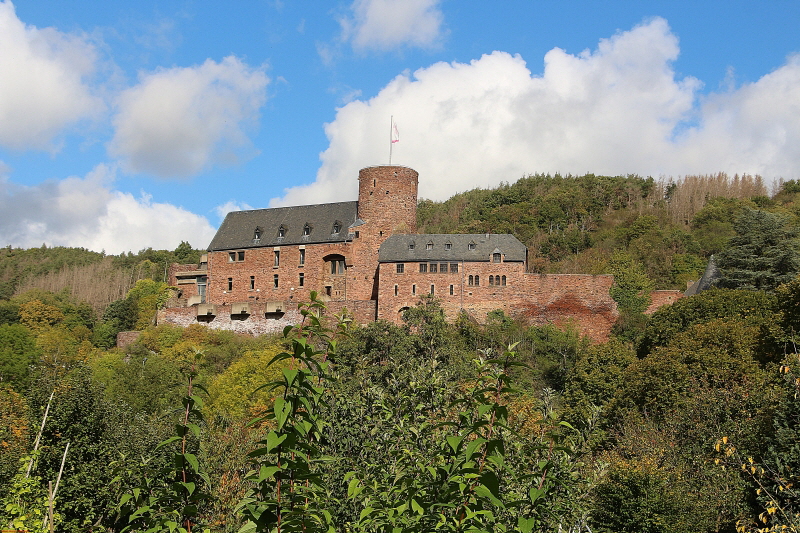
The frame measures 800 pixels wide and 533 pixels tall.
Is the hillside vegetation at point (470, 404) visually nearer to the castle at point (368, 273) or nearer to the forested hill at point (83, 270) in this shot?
the castle at point (368, 273)

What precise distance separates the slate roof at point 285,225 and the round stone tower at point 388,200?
155cm

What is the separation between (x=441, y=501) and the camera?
5719 millimetres

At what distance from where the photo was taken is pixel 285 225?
5184 centimetres

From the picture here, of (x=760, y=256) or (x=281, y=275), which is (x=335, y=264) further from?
(x=760, y=256)

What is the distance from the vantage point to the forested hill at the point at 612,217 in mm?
58125

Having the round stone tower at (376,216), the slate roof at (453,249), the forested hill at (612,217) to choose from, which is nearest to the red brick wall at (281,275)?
the round stone tower at (376,216)

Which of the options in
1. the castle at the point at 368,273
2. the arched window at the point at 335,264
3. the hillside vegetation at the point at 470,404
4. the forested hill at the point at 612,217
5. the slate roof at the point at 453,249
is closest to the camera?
the hillside vegetation at the point at 470,404

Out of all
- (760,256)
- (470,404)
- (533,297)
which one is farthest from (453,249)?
(470,404)

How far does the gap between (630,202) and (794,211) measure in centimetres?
1504

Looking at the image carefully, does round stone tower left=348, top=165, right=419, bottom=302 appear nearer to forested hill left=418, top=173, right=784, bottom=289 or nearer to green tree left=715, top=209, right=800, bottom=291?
forested hill left=418, top=173, right=784, bottom=289

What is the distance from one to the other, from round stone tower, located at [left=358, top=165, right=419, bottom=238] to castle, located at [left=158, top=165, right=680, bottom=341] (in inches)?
2.4

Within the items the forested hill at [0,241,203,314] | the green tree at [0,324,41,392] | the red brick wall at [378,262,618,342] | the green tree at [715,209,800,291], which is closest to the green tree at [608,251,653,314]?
the red brick wall at [378,262,618,342]

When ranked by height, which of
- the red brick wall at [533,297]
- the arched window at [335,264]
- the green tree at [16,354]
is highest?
the arched window at [335,264]

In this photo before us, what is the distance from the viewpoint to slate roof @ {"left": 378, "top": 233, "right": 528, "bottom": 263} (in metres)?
44.0
